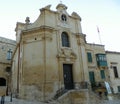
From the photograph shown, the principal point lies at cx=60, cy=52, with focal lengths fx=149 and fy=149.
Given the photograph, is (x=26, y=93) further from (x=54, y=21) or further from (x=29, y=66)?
(x=54, y=21)

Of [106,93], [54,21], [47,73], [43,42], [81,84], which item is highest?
[54,21]

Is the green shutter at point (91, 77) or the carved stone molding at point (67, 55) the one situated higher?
the carved stone molding at point (67, 55)

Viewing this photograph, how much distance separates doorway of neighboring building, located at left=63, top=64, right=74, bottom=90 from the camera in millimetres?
15898

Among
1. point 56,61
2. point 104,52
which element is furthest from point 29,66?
point 104,52

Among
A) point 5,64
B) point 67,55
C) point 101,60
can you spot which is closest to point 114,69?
point 101,60

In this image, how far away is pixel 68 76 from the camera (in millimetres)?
16312

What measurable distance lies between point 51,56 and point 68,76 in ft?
9.70

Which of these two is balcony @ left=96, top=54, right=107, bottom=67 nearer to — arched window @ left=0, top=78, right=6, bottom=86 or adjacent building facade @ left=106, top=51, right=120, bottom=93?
adjacent building facade @ left=106, top=51, right=120, bottom=93

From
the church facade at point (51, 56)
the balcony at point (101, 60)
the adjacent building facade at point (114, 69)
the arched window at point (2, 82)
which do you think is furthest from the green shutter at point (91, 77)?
the arched window at point (2, 82)

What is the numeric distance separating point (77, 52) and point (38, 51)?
475 centimetres

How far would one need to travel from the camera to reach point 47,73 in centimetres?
1484

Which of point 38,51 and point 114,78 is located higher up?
point 38,51

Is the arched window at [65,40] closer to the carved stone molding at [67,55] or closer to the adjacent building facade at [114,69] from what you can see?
the carved stone molding at [67,55]

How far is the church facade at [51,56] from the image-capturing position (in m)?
14.8
